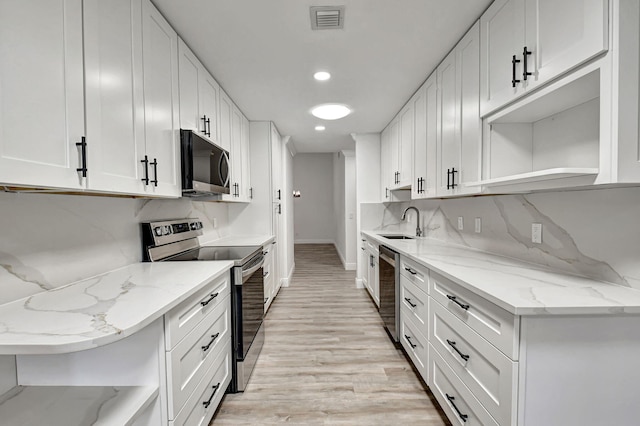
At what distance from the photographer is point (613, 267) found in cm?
127

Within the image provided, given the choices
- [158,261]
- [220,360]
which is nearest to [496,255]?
[220,360]

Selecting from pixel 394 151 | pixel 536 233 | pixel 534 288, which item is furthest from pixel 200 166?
pixel 394 151

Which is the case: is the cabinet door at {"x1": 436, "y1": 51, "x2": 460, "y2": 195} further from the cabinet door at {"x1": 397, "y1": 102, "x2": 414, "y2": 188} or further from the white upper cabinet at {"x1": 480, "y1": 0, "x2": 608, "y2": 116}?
the cabinet door at {"x1": 397, "y1": 102, "x2": 414, "y2": 188}

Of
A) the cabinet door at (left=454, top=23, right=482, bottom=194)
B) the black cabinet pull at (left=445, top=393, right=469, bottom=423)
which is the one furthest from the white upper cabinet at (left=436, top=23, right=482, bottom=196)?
the black cabinet pull at (left=445, top=393, right=469, bottom=423)

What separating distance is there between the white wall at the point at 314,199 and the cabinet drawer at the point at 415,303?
21.8 feet

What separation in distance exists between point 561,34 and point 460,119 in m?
0.89

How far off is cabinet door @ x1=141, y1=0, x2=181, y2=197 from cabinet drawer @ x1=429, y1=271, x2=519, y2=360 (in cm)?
174

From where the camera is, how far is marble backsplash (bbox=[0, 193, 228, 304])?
115 centimetres

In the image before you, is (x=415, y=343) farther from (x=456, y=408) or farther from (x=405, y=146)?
(x=405, y=146)

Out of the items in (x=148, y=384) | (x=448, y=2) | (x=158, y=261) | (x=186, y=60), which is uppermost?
(x=448, y=2)

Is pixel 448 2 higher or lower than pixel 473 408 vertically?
higher

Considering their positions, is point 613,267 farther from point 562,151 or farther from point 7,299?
point 7,299

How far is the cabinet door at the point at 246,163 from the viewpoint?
11.8ft

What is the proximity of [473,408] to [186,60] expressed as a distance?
2721 millimetres
